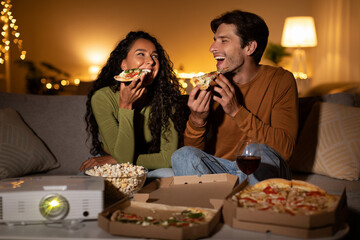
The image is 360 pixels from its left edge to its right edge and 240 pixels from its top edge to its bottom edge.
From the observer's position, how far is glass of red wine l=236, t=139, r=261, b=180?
1524mm

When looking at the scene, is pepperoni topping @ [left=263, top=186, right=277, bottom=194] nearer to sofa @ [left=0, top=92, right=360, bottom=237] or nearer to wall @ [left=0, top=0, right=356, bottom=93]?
sofa @ [left=0, top=92, right=360, bottom=237]

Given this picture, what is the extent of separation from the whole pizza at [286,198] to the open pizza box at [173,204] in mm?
100

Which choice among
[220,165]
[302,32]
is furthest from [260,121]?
Result: [302,32]

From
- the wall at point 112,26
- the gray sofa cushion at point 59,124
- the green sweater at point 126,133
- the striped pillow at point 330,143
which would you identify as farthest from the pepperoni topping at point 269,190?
the wall at point 112,26

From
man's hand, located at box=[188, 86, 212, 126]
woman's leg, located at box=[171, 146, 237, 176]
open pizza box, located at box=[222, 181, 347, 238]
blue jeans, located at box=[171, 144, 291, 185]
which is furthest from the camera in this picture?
man's hand, located at box=[188, 86, 212, 126]

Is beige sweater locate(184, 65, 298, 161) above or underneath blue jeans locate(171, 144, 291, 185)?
above

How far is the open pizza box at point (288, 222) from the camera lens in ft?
3.70

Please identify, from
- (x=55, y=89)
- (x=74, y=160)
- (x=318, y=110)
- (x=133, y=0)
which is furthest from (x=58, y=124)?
(x=133, y=0)

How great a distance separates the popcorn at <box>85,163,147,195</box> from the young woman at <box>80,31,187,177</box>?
0.50m

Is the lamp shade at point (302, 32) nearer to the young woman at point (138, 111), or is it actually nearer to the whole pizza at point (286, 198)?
the young woman at point (138, 111)

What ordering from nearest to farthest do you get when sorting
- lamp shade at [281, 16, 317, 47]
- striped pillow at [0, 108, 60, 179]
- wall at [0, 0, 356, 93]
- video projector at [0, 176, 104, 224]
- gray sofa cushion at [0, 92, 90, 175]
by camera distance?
video projector at [0, 176, 104, 224]
striped pillow at [0, 108, 60, 179]
gray sofa cushion at [0, 92, 90, 175]
lamp shade at [281, 16, 317, 47]
wall at [0, 0, 356, 93]

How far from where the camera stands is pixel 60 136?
101 inches

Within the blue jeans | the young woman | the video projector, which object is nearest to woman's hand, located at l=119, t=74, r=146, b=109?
the young woman

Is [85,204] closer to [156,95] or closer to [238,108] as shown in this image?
[238,108]
